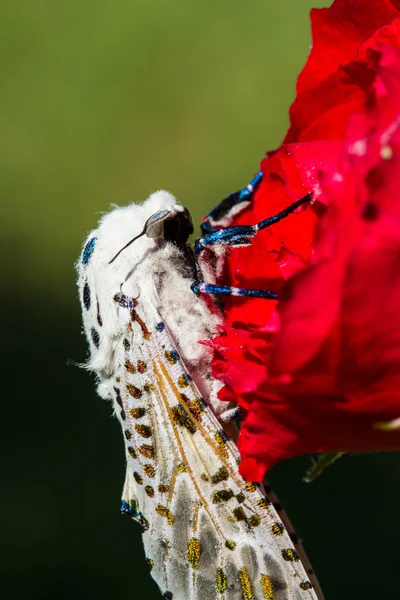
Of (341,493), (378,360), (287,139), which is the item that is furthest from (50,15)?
(378,360)

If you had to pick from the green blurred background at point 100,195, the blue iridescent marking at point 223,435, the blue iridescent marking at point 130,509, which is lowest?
the blue iridescent marking at point 223,435

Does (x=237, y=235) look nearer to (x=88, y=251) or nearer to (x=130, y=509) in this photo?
(x=88, y=251)

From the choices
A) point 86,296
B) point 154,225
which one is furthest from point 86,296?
point 154,225

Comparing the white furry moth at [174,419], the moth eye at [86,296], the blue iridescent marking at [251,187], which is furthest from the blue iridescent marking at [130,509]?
the blue iridescent marking at [251,187]

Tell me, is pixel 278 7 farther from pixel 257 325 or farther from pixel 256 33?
pixel 257 325

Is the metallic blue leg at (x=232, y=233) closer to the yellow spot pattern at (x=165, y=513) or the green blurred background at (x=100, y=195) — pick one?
the yellow spot pattern at (x=165, y=513)

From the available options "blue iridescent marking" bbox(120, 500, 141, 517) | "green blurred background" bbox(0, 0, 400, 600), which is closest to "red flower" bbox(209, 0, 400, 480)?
"blue iridescent marking" bbox(120, 500, 141, 517)

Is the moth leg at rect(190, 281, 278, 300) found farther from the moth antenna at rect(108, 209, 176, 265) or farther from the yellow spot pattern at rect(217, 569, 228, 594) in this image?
the yellow spot pattern at rect(217, 569, 228, 594)
